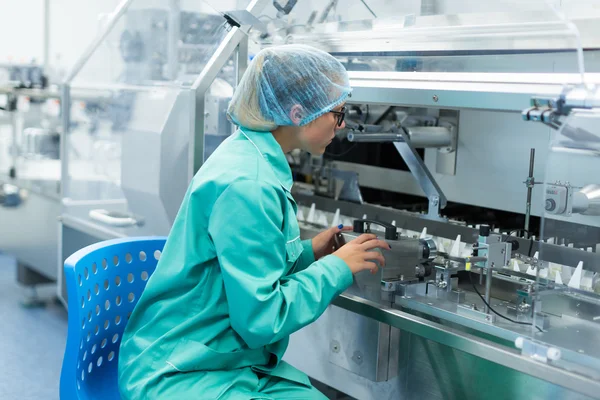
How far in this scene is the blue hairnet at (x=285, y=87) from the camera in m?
1.37

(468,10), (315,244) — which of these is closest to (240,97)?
(315,244)

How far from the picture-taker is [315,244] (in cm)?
161

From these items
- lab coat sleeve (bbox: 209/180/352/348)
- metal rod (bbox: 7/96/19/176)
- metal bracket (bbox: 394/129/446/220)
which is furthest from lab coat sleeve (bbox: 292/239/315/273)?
metal rod (bbox: 7/96/19/176)

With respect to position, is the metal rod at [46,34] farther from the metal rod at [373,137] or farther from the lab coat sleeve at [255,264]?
the lab coat sleeve at [255,264]

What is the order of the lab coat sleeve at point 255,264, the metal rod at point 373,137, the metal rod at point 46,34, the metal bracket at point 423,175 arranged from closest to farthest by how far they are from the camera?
the lab coat sleeve at point 255,264
the metal rod at point 373,137
the metal bracket at point 423,175
the metal rod at point 46,34

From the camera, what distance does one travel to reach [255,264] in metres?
1.21

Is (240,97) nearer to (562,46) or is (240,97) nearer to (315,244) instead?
(315,244)

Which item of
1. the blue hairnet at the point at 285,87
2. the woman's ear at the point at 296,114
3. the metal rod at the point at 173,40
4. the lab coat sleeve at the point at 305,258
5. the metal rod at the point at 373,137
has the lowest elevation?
the lab coat sleeve at the point at 305,258

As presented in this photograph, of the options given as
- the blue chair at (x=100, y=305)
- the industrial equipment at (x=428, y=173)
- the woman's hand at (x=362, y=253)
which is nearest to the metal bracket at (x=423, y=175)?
the industrial equipment at (x=428, y=173)

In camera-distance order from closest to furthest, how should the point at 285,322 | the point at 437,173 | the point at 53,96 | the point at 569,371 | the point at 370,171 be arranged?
the point at 569,371 → the point at 285,322 → the point at 437,173 → the point at 370,171 → the point at 53,96

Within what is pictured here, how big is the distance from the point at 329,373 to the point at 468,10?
977 mm

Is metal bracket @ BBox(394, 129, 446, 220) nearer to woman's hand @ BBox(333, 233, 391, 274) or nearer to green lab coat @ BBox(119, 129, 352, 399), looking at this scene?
woman's hand @ BBox(333, 233, 391, 274)

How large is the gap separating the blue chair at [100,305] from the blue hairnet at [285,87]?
0.43 meters

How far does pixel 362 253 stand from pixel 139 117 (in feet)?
4.01
